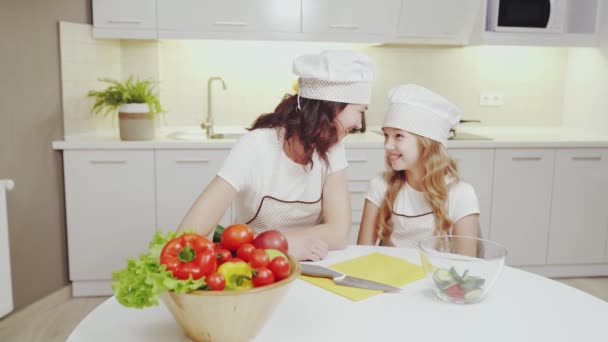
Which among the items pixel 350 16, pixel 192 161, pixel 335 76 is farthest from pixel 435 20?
pixel 335 76

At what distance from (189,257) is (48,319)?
7.18ft

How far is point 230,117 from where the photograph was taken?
3605 mm

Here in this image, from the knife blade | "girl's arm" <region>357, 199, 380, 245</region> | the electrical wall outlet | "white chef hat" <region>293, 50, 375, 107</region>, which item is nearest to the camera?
the knife blade

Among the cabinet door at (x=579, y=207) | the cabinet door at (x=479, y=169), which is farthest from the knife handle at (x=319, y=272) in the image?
the cabinet door at (x=579, y=207)

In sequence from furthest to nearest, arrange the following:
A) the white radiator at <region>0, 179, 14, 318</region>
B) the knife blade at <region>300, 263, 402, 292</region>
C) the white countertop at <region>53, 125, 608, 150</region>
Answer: the white countertop at <region>53, 125, 608, 150</region>, the white radiator at <region>0, 179, 14, 318</region>, the knife blade at <region>300, 263, 402, 292</region>

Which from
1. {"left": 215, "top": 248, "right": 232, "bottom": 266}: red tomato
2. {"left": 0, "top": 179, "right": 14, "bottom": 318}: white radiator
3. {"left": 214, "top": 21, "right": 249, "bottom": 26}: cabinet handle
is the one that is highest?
{"left": 214, "top": 21, "right": 249, "bottom": 26}: cabinet handle

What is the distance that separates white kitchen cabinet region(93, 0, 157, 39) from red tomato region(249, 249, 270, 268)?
2.41 m

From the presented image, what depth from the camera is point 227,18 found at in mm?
3158

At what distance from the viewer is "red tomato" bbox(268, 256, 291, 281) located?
996 mm

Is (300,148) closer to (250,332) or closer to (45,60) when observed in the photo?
(250,332)

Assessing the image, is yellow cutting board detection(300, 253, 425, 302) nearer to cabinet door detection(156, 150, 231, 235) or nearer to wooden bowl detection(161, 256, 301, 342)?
wooden bowl detection(161, 256, 301, 342)

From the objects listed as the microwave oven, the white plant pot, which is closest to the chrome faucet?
the white plant pot

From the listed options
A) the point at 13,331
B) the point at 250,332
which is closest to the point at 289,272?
the point at 250,332

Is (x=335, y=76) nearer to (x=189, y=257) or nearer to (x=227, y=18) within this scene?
(x=189, y=257)
